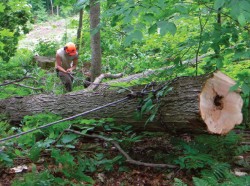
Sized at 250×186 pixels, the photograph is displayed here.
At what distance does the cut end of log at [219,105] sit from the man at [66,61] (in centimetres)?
527

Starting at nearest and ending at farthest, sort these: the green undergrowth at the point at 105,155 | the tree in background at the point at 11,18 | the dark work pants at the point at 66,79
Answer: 1. the green undergrowth at the point at 105,155
2. the tree in background at the point at 11,18
3. the dark work pants at the point at 66,79

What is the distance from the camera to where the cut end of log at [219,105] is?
344cm

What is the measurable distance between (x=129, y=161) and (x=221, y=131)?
3.57 feet

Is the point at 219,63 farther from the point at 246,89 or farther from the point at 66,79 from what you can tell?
the point at 66,79

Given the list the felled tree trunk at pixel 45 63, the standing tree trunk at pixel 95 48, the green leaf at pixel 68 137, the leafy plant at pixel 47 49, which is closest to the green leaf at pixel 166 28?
the green leaf at pixel 68 137

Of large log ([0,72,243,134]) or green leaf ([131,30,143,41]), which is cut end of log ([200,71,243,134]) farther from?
green leaf ([131,30,143,41])

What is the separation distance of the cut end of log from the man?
527 centimetres

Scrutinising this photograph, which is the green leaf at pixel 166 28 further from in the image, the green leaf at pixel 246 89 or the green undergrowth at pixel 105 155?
the green undergrowth at pixel 105 155

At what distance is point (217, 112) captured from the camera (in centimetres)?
354

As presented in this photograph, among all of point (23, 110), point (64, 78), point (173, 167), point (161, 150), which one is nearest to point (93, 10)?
point (64, 78)

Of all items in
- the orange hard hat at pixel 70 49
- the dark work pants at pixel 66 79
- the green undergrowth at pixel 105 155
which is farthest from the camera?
the dark work pants at pixel 66 79

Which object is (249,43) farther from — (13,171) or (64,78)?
(64,78)

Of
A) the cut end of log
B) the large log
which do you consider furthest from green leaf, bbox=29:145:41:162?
the cut end of log

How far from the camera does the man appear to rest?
8.26 m
